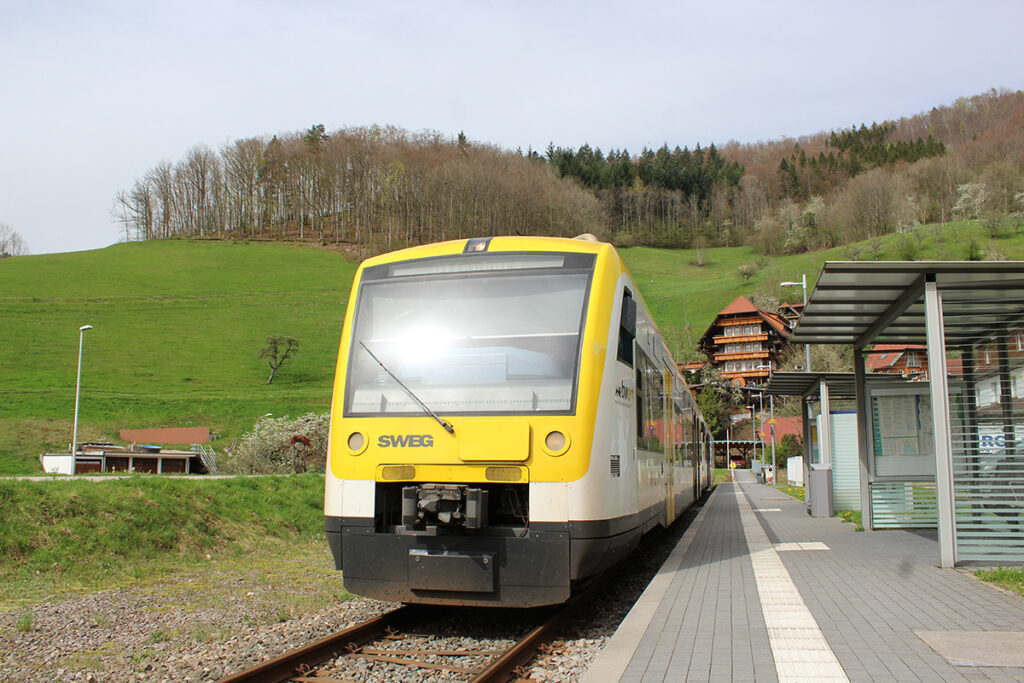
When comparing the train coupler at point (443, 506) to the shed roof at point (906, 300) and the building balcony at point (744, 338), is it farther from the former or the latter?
the building balcony at point (744, 338)

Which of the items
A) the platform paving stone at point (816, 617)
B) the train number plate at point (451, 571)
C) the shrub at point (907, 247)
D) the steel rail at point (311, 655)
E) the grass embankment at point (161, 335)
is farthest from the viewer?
the shrub at point (907, 247)

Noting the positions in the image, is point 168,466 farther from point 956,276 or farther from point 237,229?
point 237,229

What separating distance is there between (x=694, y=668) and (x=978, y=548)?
18.4 ft

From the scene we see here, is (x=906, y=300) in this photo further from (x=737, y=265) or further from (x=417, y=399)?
(x=737, y=265)

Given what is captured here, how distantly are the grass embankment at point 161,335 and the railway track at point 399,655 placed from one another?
1153 inches

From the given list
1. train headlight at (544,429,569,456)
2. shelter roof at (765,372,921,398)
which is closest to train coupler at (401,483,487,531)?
train headlight at (544,429,569,456)

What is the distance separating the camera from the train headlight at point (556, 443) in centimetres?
674

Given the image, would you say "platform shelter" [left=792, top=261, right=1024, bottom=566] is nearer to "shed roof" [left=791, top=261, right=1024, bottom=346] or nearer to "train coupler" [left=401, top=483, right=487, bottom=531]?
"shed roof" [left=791, top=261, right=1024, bottom=346]

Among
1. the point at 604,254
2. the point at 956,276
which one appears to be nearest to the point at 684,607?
the point at 604,254

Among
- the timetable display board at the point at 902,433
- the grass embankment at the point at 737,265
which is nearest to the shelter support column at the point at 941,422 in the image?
the timetable display board at the point at 902,433

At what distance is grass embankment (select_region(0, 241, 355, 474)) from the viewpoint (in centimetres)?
4481

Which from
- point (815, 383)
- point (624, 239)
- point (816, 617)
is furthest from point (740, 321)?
point (816, 617)

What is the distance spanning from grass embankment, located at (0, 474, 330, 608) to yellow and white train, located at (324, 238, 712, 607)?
5087mm

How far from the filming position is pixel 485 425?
22.8 feet
